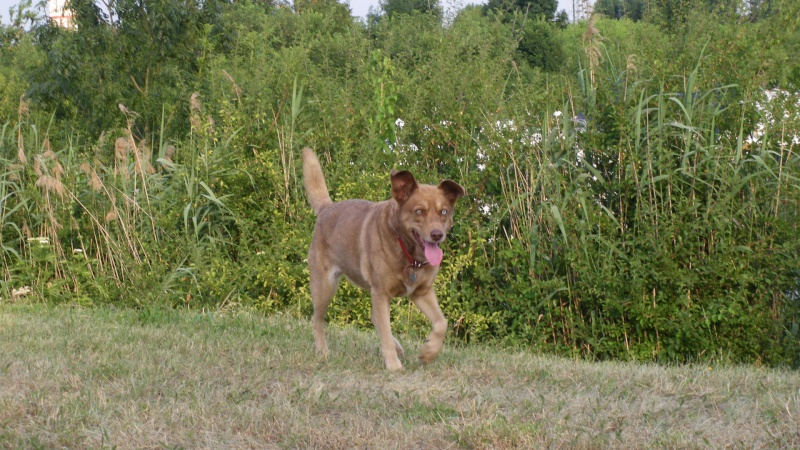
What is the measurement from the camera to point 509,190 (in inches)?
326

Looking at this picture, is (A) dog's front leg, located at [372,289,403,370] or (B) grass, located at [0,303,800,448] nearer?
(B) grass, located at [0,303,800,448]

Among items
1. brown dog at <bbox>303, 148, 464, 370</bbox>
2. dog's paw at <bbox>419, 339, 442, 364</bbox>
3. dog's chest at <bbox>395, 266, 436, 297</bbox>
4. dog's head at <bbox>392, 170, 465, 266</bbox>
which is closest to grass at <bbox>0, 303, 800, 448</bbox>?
dog's paw at <bbox>419, 339, 442, 364</bbox>

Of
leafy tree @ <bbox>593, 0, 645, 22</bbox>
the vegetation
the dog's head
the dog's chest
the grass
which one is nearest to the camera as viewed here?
the grass

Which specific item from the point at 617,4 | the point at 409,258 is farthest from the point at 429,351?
the point at 617,4

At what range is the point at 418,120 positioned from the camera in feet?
29.7

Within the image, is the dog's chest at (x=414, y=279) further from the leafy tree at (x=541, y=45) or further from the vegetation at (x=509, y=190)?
the leafy tree at (x=541, y=45)

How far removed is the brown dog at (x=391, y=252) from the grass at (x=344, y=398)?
284 mm

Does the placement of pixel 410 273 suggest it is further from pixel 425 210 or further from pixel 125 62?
pixel 125 62

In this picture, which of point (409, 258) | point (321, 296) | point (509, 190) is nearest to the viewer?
point (409, 258)

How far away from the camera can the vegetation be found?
7527mm

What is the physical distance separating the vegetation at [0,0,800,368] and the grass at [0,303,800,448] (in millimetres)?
1097

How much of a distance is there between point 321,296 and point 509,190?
2.37 metres

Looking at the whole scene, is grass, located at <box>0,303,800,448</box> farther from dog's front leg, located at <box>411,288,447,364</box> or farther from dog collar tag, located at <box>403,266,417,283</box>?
dog collar tag, located at <box>403,266,417,283</box>

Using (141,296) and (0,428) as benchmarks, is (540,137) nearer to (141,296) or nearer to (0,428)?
(141,296)
